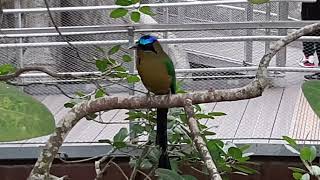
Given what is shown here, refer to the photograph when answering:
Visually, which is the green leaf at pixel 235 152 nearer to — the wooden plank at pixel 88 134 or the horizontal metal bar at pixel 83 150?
the horizontal metal bar at pixel 83 150

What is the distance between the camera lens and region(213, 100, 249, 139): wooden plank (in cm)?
376

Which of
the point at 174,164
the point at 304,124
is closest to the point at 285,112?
the point at 304,124

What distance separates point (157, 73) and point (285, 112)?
8.25 ft

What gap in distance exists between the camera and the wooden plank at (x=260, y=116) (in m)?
3.70

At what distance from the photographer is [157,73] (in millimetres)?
1728

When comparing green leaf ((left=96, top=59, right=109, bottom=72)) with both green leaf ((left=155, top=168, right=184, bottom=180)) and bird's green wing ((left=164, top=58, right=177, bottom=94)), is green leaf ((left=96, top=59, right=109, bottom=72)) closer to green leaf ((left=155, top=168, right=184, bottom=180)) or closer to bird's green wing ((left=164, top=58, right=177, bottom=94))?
bird's green wing ((left=164, top=58, right=177, bottom=94))

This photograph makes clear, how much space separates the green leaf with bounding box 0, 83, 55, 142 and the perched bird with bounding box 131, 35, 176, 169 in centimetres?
84

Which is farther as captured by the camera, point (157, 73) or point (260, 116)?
point (260, 116)

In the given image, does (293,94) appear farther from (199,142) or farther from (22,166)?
(199,142)

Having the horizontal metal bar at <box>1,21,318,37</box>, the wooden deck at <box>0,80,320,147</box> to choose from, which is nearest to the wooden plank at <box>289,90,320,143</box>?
the wooden deck at <box>0,80,320,147</box>

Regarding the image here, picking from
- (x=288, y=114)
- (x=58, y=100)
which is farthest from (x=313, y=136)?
(x=58, y=100)

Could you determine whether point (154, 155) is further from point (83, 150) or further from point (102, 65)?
point (83, 150)

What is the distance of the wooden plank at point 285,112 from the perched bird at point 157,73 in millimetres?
1925

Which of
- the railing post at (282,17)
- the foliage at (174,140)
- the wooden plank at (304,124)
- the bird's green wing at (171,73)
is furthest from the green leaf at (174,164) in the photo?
the railing post at (282,17)
